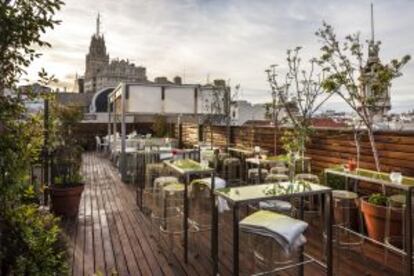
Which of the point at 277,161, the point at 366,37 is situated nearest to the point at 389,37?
the point at 366,37

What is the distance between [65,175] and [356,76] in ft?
15.3

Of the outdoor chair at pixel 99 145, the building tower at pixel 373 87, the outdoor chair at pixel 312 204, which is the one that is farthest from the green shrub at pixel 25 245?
the outdoor chair at pixel 99 145

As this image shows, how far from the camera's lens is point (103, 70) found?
55.2 metres

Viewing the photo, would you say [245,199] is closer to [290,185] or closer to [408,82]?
[290,185]

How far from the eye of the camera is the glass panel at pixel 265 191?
2546mm

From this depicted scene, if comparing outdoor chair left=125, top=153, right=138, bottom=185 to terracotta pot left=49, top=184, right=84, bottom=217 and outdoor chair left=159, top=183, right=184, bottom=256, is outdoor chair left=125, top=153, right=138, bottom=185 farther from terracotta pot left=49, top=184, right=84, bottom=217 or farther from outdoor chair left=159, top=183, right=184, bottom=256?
outdoor chair left=159, top=183, right=184, bottom=256

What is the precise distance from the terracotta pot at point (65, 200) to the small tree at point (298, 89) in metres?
3.61

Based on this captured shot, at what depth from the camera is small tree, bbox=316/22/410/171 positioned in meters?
4.30

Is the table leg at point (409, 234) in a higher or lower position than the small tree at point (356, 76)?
lower

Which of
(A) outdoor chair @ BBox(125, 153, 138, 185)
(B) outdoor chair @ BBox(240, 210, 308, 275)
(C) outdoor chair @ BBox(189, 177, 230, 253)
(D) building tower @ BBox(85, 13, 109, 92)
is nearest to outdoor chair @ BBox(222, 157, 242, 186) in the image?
(C) outdoor chair @ BBox(189, 177, 230, 253)

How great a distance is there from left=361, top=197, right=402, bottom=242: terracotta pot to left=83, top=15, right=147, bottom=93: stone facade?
149ft

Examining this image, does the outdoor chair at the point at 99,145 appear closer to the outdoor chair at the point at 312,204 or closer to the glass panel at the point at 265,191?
the outdoor chair at the point at 312,204

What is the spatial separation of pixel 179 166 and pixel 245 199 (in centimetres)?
180

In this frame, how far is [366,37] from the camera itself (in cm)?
445
